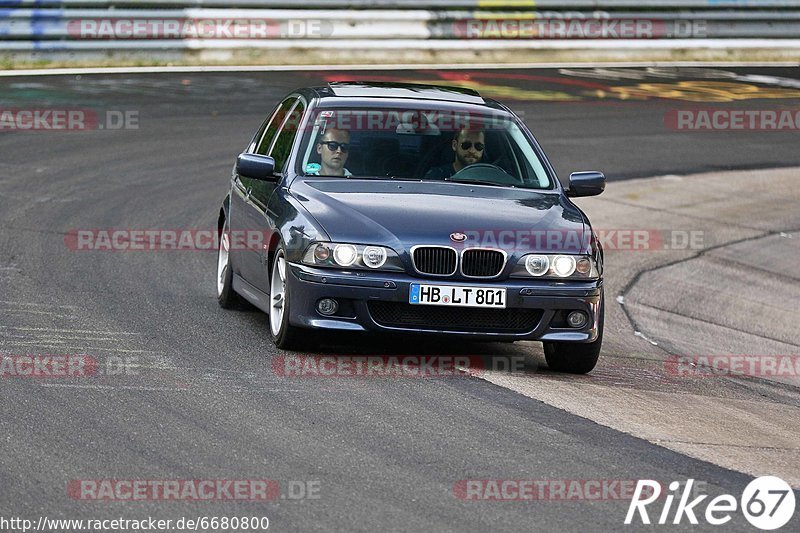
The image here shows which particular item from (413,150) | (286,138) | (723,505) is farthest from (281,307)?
(723,505)

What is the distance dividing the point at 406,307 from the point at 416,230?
43 centimetres

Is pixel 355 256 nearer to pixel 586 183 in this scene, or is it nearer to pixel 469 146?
pixel 469 146

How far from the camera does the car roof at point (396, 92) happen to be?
1036 cm

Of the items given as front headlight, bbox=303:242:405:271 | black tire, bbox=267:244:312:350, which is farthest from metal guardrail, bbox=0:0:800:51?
front headlight, bbox=303:242:405:271

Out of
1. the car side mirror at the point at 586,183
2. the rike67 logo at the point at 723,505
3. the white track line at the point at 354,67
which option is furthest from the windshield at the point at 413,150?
the white track line at the point at 354,67

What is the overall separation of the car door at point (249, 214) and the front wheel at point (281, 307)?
425 mm

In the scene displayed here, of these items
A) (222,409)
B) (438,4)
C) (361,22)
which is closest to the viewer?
(222,409)

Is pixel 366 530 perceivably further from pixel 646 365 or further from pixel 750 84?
pixel 750 84

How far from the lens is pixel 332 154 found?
32.1ft

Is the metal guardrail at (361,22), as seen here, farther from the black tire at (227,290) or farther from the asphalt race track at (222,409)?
the black tire at (227,290)

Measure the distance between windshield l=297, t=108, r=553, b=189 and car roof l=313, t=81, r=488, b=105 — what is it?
264mm

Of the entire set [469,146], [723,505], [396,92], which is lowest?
[723,505]

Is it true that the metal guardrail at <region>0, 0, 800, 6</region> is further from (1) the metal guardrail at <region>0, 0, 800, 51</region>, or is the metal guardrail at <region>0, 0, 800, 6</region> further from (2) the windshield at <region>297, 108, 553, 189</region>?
(2) the windshield at <region>297, 108, 553, 189</region>

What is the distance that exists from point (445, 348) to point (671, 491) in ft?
10.5
